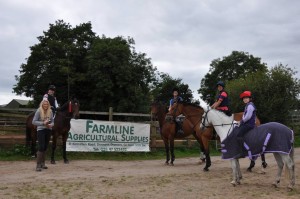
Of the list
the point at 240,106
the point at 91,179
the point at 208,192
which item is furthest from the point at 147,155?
Answer: the point at 240,106

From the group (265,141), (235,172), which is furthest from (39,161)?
(265,141)

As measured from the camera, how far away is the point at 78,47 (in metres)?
45.5

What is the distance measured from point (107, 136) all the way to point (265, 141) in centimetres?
874

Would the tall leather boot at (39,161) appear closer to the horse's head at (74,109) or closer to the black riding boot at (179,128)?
the horse's head at (74,109)

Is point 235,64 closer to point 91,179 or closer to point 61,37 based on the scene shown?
point 61,37

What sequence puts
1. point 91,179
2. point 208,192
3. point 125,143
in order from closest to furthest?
point 208,192 → point 91,179 → point 125,143

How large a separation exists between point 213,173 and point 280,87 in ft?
56.8

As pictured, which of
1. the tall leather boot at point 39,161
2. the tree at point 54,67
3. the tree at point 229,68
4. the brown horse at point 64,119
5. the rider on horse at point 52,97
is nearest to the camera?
the tall leather boot at point 39,161

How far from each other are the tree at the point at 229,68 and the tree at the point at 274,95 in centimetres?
3702

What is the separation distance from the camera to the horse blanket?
320 inches

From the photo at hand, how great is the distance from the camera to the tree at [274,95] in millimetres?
25625

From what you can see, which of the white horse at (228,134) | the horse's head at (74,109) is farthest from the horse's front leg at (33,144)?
the white horse at (228,134)

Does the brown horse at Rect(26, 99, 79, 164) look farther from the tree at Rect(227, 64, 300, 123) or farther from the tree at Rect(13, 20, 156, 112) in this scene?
the tree at Rect(13, 20, 156, 112)

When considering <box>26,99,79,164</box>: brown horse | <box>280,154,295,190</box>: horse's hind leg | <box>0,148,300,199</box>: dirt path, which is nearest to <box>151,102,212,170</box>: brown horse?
<box>0,148,300,199</box>: dirt path
